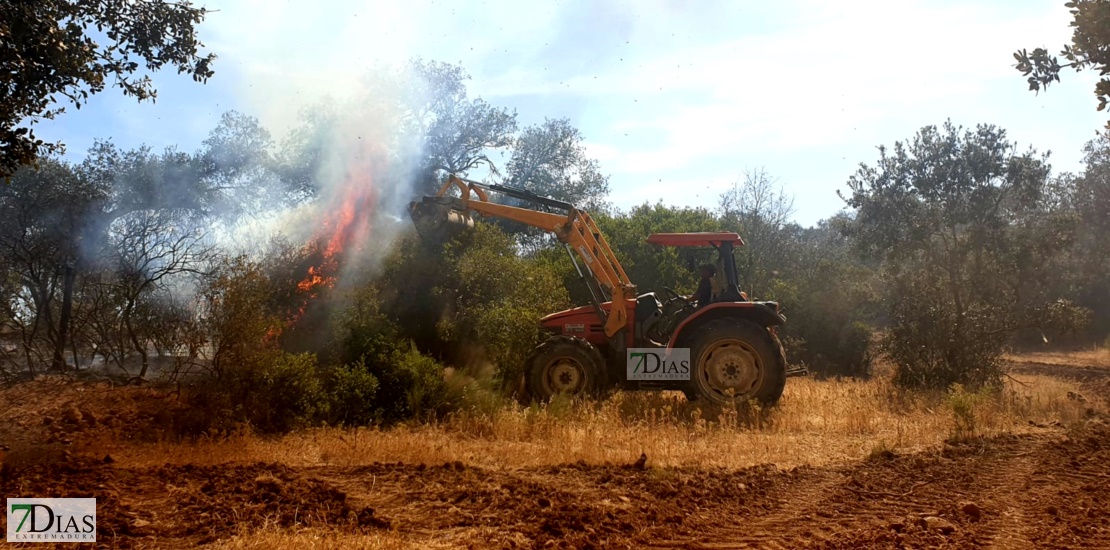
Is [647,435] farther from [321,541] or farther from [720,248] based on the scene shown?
[321,541]

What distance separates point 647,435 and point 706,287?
332 centimetres

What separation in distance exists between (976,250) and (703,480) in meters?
15.2

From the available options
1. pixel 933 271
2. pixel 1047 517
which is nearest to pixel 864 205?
pixel 933 271

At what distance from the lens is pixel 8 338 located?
976 cm

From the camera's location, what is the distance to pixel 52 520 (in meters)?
5.05

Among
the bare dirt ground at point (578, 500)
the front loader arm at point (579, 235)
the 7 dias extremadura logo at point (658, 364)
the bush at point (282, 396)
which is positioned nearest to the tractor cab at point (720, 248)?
the front loader arm at point (579, 235)

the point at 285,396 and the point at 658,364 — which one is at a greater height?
the point at 658,364

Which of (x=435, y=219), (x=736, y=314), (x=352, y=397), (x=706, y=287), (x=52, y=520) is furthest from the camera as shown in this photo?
(x=435, y=219)

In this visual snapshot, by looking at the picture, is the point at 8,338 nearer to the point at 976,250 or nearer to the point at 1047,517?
the point at 1047,517

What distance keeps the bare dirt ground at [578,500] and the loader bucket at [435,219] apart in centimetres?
496

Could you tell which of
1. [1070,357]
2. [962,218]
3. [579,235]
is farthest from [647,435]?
[1070,357]

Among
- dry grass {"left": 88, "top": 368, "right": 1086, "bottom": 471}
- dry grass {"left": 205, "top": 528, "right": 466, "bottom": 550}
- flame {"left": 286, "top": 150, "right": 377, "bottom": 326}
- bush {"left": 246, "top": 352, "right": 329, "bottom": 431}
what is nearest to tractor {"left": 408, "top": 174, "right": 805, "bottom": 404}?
dry grass {"left": 88, "top": 368, "right": 1086, "bottom": 471}

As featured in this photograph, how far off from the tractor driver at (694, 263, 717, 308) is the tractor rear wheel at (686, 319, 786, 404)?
1.97 ft

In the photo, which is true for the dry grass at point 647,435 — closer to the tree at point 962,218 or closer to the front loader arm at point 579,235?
the front loader arm at point 579,235
